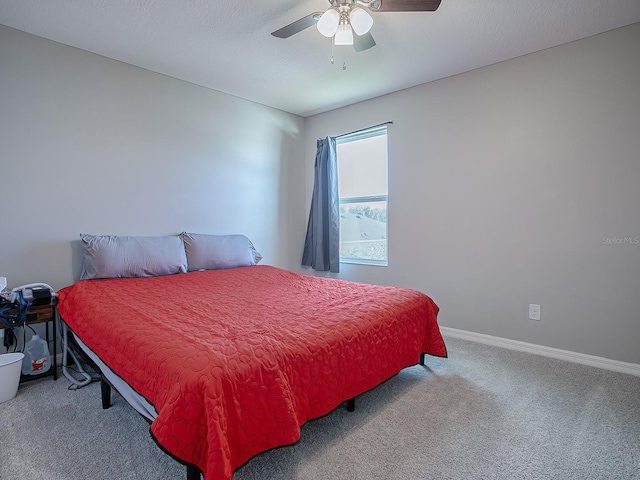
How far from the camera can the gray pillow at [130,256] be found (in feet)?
8.28

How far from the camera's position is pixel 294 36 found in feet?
8.18

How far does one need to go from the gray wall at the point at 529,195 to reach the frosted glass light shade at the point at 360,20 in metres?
1.67

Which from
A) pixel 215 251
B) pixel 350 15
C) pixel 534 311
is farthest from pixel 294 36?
pixel 534 311

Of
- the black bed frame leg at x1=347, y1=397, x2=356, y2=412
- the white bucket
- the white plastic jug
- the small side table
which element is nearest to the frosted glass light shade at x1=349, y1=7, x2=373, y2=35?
the black bed frame leg at x1=347, y1=397, x2=356, y2=412

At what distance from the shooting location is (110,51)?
8.89 feet

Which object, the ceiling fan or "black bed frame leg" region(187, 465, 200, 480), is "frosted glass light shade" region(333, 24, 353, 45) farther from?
"black bed frame leg" region(187, 465, 200, 480)

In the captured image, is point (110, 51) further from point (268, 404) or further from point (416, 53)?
point (268, 404)

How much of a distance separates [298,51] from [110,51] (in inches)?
59.4

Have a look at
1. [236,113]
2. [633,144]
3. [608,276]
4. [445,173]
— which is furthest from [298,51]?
[608,276]

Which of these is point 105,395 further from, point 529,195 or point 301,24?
point 529,195

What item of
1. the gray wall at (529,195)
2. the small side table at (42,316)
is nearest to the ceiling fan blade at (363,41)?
the gray wall at (529,195)

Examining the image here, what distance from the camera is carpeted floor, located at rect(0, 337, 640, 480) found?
56.0 inches

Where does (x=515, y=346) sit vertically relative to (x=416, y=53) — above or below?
below

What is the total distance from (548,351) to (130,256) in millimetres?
3394
